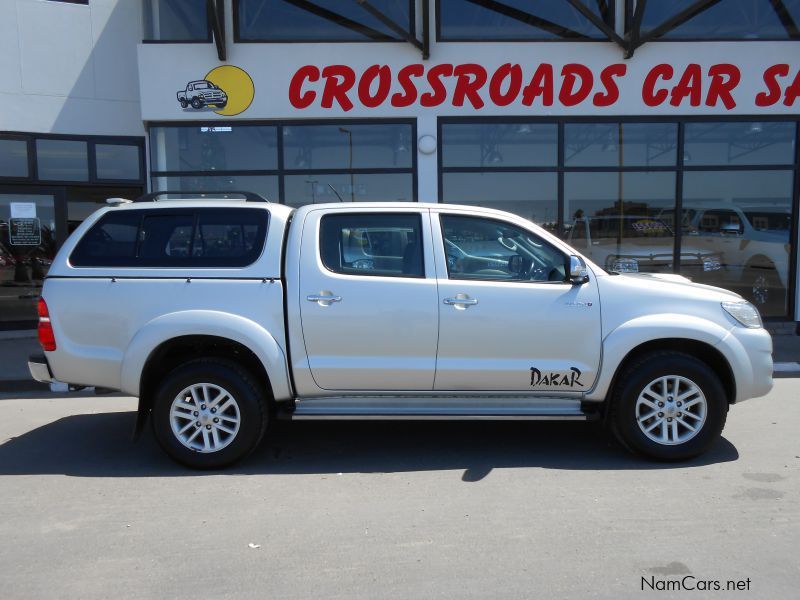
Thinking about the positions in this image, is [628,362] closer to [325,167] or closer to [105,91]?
[325,167]

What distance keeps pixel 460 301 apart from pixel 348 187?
5.81 meters

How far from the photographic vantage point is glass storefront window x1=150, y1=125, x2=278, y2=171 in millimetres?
9773

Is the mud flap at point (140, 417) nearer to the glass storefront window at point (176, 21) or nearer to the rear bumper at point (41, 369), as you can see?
the rear bumper at point (41, 369)

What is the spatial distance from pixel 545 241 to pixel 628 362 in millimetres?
1057

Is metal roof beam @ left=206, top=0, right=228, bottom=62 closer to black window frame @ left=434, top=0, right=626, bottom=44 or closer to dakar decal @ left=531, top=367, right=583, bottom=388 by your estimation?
black window frame @ left=434, top=0, right=626, bottom=44

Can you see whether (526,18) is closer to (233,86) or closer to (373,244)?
(233,86)

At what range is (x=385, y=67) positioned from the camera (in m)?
9.48

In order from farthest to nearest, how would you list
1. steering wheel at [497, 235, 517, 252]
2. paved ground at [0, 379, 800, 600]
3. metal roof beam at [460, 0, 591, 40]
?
metal roof beam at [460, 0, 591, 40], steering wheel at [497, 235, 517, 252], paved ground at [0, 379, 800, 600]

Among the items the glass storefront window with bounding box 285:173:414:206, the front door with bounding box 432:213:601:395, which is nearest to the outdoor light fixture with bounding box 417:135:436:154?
the glass storefront window with bounding box 285:173:414:206

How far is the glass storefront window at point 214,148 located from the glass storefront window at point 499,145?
2699mm

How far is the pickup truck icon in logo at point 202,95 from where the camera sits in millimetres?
9469

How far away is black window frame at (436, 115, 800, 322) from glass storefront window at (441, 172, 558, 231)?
0.09m

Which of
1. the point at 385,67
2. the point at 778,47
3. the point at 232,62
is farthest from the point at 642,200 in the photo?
the point at 232,62

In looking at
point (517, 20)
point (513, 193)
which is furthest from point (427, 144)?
point (517, 20)
